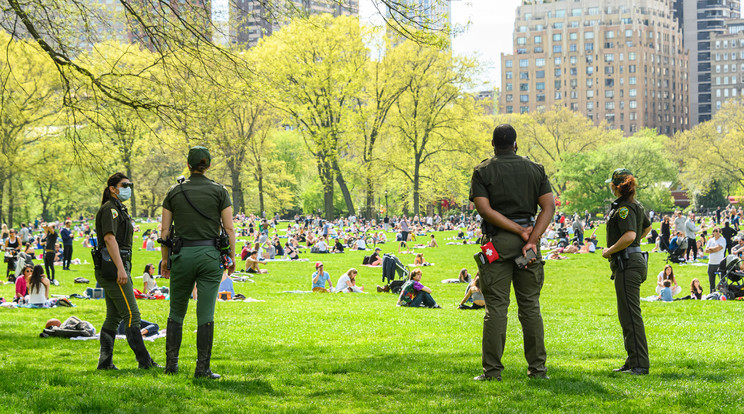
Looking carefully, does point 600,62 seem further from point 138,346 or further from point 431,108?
point 138,346

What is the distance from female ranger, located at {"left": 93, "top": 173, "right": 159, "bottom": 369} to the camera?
20.5 feet

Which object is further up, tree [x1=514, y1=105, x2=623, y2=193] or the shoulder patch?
tree [x1=514, y1=105, x2=623, y2=193]

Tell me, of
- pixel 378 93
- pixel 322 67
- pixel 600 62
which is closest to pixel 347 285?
pixel 322 67

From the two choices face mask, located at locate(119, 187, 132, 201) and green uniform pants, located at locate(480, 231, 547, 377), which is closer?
green uniform pants, located at locate(480, 231, 547, 377)

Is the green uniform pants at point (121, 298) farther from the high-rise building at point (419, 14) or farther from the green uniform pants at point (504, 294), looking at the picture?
the high-rise building at point (419, 14)

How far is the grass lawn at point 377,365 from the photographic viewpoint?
5094mm

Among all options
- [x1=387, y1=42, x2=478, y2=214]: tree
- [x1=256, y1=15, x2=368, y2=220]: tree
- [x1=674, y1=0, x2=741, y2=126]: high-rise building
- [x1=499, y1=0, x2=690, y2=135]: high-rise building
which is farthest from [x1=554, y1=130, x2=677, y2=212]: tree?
[x1=674, y1=0, x2=741, y2=126]: high-rise building

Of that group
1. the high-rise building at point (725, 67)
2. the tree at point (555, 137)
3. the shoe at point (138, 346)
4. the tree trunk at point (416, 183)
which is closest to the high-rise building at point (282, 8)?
the shoe at point (138, 346)

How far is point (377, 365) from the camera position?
7.00 metres

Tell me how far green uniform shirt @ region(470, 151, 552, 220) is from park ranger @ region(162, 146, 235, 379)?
2072 mm

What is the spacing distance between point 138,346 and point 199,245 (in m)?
1.33

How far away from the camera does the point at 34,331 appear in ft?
33.8

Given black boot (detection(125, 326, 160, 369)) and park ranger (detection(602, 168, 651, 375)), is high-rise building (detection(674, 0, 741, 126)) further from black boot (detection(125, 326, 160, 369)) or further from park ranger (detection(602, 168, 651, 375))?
black boot (detection(125, 326, 160, 369))

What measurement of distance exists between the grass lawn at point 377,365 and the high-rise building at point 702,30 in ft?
599
